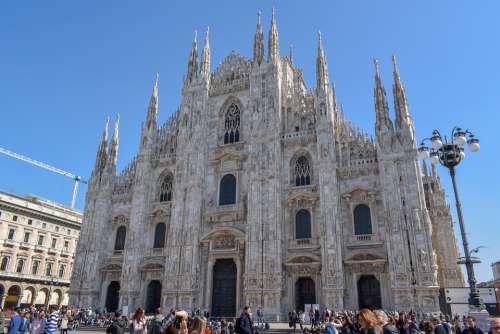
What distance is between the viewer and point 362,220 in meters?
26.3

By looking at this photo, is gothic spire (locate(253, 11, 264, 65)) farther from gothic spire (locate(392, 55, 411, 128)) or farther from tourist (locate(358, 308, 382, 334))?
tourist (locate(358, 308, 382, 334))

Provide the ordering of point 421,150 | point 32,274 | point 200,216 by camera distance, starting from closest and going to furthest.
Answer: point 421,150
point 200,216
point 32,274

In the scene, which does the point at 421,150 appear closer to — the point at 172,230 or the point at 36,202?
the point at 172,230

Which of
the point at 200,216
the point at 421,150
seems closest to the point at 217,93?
the point at 200,216

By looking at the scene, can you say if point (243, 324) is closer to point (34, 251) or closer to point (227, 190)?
point (227, 190)

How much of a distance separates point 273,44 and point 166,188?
49.6 ft

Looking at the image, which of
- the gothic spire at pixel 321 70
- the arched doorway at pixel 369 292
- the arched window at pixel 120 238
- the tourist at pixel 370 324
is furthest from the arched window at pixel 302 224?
the tourist at pixel 370 324

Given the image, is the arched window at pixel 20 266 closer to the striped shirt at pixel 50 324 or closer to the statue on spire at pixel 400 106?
the striped shirt at pixel 50 324

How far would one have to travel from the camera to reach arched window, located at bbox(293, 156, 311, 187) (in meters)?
28.9

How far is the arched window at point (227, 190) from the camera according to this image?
31.0 meters

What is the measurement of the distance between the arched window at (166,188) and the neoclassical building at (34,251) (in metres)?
21.5

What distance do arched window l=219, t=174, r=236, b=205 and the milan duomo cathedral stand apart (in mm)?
112

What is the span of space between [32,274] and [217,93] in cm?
3200

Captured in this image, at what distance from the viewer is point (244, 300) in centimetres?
2714
